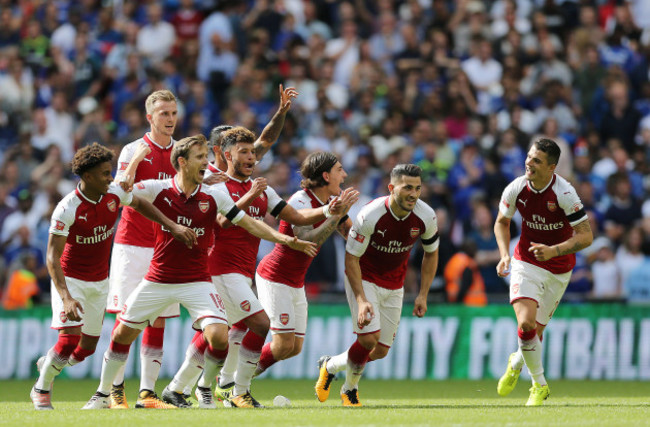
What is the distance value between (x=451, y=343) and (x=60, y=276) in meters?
7.17

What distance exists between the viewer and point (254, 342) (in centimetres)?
1052

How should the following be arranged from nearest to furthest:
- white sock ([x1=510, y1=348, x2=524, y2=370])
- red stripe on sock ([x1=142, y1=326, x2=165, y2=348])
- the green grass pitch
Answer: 1. the green grass pitch
2. red stripe on sock ([x1=142, y1=326, x2=165, y2=348])
3. white sock ([x1=510, y1=348, x2=524, y2=370])

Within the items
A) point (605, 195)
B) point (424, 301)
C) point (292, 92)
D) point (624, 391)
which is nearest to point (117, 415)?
point (424, 301)

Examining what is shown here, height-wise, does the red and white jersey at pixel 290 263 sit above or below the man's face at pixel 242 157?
below

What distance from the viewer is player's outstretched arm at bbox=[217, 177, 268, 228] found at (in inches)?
395

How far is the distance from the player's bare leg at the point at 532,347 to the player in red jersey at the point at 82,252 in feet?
10.9

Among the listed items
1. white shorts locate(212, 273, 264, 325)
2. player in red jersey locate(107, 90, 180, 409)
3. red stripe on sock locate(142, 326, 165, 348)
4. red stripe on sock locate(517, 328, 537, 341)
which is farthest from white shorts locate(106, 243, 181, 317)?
red stripe on sock locate(517, 328, 537, 341)

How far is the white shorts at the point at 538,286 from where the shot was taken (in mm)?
11078

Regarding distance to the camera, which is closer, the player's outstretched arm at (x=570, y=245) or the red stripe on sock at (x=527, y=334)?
the player's outstretched arm at (x=570, y=245)

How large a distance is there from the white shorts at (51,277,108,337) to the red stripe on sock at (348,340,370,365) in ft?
8.00

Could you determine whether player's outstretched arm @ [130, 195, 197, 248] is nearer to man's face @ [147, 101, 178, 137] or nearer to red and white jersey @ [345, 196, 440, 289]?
man's face @ [147, 101, 178, 137]

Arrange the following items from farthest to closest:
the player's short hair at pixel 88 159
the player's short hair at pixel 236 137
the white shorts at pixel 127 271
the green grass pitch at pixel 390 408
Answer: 1. the white shorts at pixel 127 271
2. the player's short hair at pixel 236 137
3. the player's short hair at pixel 88 159
4. the green grass pitch at pixel 390 408

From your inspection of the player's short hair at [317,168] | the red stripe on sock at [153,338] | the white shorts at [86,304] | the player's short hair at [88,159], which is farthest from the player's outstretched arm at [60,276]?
the player's short hair at [317,168]

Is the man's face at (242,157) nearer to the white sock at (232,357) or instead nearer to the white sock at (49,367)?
the white sock at (232,357)
